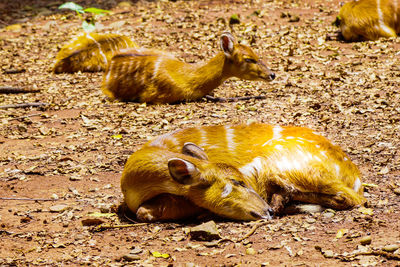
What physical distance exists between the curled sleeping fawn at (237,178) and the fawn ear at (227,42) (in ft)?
12.2

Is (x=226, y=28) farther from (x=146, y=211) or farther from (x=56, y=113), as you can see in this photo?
(x=146, y=211)

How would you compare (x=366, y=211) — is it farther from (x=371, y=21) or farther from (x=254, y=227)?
(x=371, y=21)

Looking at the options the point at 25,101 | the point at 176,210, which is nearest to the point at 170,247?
the point at 176,210

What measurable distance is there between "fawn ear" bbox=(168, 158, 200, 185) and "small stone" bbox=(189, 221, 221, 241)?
0.41 m

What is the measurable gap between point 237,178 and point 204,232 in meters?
0.64

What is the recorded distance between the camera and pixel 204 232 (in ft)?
14.3

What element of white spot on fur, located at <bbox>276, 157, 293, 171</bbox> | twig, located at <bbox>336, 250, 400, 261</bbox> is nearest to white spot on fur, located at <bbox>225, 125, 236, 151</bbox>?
white spot on fur, located at <bbox>276, 157, 293, 171</bbox>

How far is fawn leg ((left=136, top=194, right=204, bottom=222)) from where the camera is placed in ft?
15.6

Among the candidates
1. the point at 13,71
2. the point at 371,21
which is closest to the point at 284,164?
the point at 371,21

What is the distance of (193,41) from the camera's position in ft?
39.9

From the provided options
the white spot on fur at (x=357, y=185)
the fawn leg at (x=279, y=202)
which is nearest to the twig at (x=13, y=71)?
the fawn leg at (x=279, y=202)

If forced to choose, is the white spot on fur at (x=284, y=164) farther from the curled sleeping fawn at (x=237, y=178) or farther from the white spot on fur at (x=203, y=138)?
the white spot on fur at (x=203, y=138)

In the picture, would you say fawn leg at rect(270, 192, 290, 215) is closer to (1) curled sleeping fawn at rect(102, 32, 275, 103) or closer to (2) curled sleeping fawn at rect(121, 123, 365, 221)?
(2) curled sleeping fawn at rect(121, 123, 365, 221)

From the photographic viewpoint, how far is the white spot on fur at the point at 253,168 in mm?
5000
